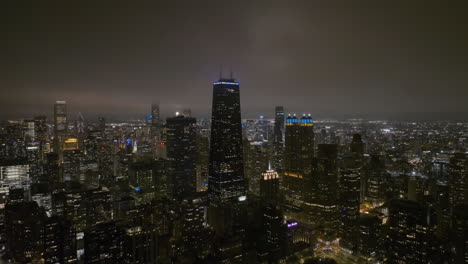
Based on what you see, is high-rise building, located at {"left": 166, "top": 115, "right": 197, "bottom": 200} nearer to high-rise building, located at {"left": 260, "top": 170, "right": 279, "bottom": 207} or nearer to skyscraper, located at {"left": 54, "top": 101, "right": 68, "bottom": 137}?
high-rise building, located at {"left": 260, "top": 170, "right": 279, "bottom": 207}

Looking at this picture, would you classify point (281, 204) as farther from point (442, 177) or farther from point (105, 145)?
point (105, 145)

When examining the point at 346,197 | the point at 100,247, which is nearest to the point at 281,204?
the point at 346,197

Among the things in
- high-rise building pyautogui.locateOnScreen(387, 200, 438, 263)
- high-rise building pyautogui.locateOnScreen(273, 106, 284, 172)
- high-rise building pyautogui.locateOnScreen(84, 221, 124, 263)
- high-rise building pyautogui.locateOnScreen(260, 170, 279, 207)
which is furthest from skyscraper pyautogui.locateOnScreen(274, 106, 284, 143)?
high-rise building pyautogui.locateOnScreen(84, 221, 124, 263)

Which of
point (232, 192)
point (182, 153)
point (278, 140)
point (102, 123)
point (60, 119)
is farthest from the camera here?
point (102, 123)

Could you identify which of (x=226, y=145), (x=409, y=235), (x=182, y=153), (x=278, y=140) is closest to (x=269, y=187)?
(x=226, y=145)

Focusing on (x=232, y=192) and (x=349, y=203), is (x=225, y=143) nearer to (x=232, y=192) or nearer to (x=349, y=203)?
(x=232, y=192)

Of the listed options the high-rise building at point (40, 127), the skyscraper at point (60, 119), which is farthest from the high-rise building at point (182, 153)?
the high-rise building at point (40, 127)
